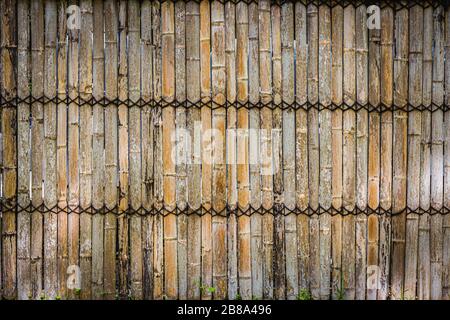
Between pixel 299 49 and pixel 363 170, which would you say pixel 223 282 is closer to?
pixel 363 170

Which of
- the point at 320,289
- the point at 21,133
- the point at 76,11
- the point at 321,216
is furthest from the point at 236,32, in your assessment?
the point at 320,289

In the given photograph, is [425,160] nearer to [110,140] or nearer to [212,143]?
[212,143]

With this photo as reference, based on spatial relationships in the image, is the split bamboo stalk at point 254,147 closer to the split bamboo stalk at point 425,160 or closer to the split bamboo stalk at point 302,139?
the split bamboo stalk at point 302,139

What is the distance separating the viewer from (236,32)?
568 centimetres

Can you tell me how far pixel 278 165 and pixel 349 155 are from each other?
2.51 feet

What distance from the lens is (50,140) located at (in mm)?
5660

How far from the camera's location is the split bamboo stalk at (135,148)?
566 centimetres

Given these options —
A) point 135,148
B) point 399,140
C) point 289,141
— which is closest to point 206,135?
point 135,148

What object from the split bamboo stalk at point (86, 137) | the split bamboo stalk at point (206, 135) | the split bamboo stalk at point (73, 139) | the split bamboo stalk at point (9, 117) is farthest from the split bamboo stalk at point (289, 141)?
the split bamboo stalk at point (9, 117)

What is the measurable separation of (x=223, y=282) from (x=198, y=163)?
1.29 meters

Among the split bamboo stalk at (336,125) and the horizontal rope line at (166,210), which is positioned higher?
the split bamboo stalk at (336,125)

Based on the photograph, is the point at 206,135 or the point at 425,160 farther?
the point at 425,160

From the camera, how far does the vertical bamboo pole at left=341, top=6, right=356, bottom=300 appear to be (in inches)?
225

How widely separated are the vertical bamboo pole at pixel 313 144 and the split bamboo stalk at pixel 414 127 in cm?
99
